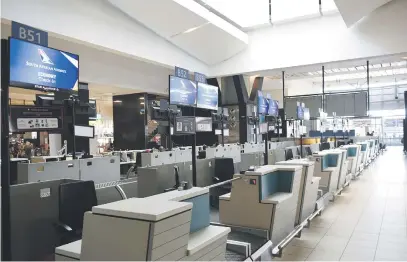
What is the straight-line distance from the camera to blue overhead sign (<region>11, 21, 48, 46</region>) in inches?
104

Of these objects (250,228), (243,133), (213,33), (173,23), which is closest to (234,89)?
(243,133)

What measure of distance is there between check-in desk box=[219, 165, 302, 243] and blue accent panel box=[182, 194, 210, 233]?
1.31 m

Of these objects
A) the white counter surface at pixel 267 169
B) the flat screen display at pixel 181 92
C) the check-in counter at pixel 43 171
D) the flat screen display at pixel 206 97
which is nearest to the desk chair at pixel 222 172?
the flat screen display at pixel 206 97

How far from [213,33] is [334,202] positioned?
533 cm

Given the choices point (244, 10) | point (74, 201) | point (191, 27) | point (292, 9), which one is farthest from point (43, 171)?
point (292, 9)

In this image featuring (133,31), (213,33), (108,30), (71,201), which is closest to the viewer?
(71,201)

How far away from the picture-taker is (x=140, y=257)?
5.37ft

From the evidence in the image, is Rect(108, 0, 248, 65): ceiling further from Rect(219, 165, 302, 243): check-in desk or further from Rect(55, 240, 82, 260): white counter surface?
Rect(55, 240, 82, 260): white counter surface

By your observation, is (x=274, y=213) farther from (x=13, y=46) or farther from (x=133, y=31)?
(x=133, y=31)

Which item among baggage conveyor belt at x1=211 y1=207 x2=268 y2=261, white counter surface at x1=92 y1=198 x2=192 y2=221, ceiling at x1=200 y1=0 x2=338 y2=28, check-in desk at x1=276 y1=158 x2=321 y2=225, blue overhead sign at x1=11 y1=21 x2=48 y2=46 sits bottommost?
baggage conveyor belt at x1=211 y1=207 x2=268 y2=261

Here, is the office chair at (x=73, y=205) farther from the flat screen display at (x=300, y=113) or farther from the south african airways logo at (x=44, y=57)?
the flat screen display at (x=300, y=113)

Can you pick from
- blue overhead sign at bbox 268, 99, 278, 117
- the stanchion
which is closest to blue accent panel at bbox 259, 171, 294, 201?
the stanchion

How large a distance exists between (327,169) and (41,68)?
18.6 feet

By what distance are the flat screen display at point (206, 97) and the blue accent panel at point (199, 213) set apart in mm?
2865
